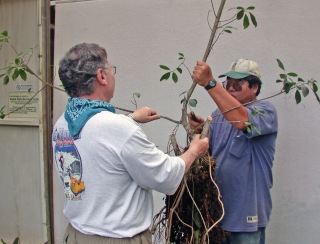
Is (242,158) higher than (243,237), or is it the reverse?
(242,158)

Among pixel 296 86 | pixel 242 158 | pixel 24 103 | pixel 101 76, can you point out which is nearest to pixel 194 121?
pixel 242 158

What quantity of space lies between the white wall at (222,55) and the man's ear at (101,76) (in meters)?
1.35

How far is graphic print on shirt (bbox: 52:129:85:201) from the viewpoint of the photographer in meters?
1.53

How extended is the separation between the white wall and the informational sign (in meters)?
0.30

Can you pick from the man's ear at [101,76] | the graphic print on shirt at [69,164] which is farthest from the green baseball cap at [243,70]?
the graphic print on shirt at [69,164]

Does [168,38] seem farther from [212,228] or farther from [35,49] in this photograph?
[212,228]

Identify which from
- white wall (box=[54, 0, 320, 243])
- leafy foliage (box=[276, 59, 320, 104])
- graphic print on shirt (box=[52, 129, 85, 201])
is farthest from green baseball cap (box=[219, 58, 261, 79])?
graphic print on shirt (box=[52, 129, 85, 201])

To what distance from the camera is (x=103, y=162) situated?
146 centimetres

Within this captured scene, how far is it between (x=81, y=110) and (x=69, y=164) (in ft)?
0.79

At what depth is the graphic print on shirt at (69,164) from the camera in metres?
1.53

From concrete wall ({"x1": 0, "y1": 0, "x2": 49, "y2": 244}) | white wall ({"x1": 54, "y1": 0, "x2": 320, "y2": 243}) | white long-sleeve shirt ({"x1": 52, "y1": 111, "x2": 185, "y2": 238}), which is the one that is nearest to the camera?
white long-sleeve shirt ({"x1": 52, "y1": 111, "x2": 185, "y2": 238})

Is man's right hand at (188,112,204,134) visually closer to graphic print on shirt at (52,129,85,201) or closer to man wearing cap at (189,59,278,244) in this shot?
man wearing cap at (189,59,278,244)

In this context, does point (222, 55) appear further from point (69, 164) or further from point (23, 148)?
point (23, 148)

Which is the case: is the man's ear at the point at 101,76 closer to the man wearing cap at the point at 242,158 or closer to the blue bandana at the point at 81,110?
the blue bandana at the point at 81,110
